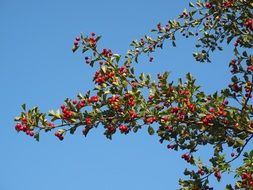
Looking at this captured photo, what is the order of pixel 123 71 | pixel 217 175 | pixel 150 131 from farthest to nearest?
pixel 217 175
pixel 123 71
pixel 150 131

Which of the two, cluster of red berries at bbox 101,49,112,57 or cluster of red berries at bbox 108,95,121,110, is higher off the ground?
cluster of red berries at bbox 101,49,112,57

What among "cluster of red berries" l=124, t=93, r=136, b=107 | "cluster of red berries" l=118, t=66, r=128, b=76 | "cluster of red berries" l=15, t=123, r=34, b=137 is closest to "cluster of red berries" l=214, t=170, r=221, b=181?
"cluster of red berries" l=124, t=93, r=136, b=107

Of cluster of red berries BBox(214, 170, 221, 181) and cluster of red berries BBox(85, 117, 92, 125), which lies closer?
cluster of red berries BBox(85, 117, 92, 125)

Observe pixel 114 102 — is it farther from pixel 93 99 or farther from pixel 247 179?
pixel 247 179

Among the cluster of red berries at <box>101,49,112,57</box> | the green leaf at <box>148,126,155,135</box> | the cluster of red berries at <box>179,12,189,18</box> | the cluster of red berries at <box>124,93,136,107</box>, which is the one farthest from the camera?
the cluster of red berries at <box>179,12,189,18</box>

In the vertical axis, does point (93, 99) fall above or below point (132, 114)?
above

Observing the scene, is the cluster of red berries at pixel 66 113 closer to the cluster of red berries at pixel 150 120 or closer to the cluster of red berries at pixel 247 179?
the cluster of red berries at pixel 150 120

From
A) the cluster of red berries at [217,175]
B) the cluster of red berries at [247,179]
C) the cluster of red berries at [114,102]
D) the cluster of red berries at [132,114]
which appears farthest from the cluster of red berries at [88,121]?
the cluster of red berries at [247,179]

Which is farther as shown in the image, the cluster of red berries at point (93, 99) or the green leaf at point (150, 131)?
the green leaf at point (150, 131)

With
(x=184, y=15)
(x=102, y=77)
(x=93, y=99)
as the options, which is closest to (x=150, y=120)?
(x=93, y=99)

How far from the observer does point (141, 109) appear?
248 inches

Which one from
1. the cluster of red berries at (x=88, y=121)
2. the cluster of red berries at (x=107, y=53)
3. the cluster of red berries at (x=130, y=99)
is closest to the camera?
the cluster of red berries at (x=88, y=121)

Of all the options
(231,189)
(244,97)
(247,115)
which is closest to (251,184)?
(231,189)

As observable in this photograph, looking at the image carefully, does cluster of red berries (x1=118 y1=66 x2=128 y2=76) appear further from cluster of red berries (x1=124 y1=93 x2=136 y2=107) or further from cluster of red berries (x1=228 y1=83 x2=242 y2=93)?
cluster of red berries (x1=228 y1=83 x2=242 y2=93)
